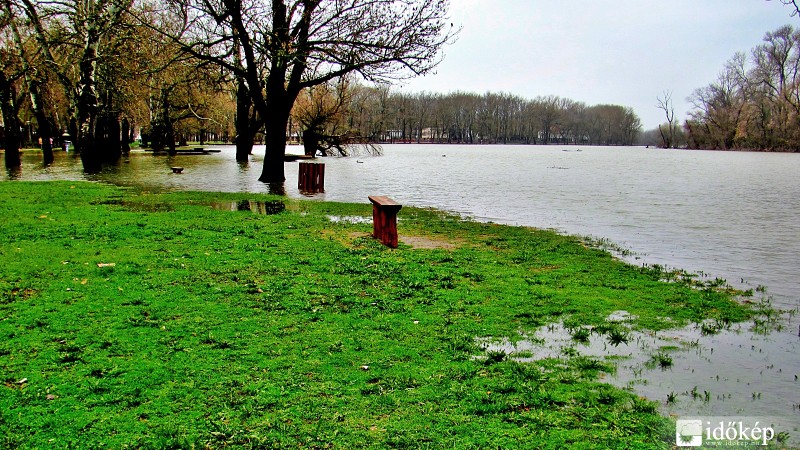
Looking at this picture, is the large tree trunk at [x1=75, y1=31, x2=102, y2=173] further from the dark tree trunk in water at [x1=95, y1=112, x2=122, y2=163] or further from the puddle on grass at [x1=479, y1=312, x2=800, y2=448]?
the puddle on grass at [x1=479, y1=312, x2=800, y2=448]

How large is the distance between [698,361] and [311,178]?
18709 mm

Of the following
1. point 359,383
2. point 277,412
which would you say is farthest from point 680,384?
point 277,412

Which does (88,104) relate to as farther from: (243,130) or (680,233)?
(680,233)

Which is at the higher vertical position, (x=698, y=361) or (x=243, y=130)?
(x=243, y=130)

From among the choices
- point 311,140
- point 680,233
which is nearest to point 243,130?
point 311,140

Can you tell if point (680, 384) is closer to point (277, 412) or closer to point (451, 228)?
point (277, 412)

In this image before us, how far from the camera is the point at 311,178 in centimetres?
2298

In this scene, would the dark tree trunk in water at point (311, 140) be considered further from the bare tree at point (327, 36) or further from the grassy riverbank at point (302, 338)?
the grassy riverbank at point (302, 338)

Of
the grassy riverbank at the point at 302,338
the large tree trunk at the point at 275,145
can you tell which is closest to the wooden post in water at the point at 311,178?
the large tree trunk at the point at 275,145
